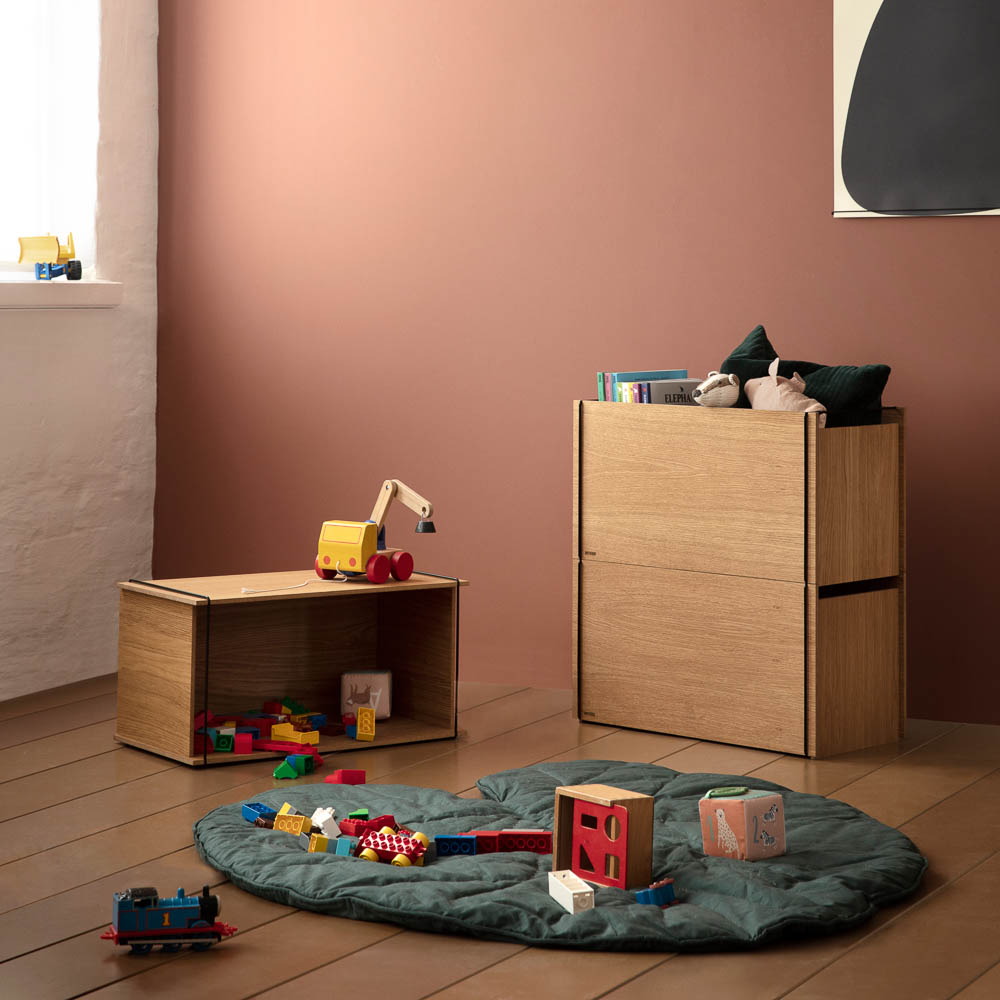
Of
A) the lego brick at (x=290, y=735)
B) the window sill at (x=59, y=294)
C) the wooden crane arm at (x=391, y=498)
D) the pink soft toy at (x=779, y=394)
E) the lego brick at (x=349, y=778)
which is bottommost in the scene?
the lego brick at (x=349, y=778)

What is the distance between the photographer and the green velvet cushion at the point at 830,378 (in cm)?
322

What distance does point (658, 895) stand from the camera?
2.17m

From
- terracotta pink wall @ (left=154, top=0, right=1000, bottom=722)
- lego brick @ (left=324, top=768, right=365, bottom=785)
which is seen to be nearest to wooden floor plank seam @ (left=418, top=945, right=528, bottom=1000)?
lego brick @ (left=324, top=768, right=365, bottom=785)

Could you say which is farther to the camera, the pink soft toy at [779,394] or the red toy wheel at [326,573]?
the red toy wheel at [326,573]

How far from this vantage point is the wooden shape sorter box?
10.2ft

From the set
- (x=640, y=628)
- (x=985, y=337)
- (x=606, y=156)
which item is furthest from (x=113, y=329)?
(x=985, y=337)

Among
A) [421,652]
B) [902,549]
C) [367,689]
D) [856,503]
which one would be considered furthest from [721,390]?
[367,689]

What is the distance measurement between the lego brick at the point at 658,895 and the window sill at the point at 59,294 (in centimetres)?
245

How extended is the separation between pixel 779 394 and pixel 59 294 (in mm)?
1986

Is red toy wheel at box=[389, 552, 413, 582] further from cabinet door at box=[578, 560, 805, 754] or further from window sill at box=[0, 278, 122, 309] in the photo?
window sill at box=[0, 278, 122, 309]

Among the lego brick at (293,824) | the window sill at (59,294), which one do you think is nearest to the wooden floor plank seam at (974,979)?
the lego brick at (293,824)

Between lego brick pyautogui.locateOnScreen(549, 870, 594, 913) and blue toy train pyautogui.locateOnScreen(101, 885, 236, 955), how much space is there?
1.63 ft

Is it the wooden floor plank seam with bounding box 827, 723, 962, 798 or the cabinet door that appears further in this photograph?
the cabinet door

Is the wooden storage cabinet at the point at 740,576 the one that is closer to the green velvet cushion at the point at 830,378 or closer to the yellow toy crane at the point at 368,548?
the green velvet cushion at the point at 830,378
